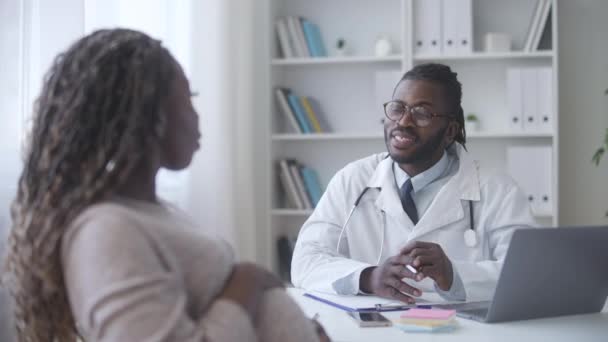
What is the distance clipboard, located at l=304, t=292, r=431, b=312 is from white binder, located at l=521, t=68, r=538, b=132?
7.21ft

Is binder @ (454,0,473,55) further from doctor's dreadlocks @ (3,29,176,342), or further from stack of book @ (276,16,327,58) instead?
doctor's dreadlocks @ (3,29,176,342)

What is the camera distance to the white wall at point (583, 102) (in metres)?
3.74

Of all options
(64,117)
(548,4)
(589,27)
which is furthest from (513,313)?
(589,27)

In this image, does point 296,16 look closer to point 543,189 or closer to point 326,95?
point 326,95

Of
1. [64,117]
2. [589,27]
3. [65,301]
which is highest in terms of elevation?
[589,27]

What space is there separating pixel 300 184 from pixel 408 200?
1805mm

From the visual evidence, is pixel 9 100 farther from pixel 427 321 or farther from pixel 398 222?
pixel 427 321

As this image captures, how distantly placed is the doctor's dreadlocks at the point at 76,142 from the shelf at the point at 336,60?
278 centimetres

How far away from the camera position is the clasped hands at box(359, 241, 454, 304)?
63.5 inches

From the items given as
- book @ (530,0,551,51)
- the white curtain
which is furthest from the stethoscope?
book @ (530,0,551,51)

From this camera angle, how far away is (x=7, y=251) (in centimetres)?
100

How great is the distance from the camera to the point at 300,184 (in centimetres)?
381

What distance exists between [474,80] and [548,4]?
52cm

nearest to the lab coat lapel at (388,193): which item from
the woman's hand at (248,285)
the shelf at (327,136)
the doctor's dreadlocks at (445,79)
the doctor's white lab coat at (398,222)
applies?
the doctor's white lab coat at (398,222)
